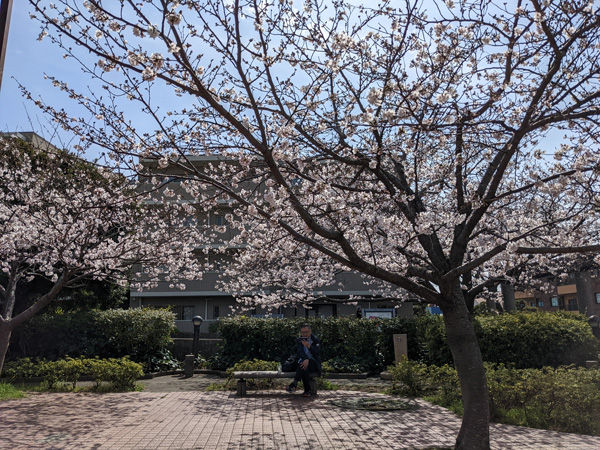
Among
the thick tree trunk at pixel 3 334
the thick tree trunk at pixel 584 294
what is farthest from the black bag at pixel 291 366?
the thick tree trunk at pixel 584 294

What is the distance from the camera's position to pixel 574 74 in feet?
17.9

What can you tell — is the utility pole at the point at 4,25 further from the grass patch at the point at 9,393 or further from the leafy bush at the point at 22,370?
the leafy bush at the point at 22,370

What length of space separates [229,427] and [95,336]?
9750 mm

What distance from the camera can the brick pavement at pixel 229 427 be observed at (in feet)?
19.0

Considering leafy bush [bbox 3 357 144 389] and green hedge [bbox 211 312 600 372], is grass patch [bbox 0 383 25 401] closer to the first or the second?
leafy bush [bbox 3 357 144 389]

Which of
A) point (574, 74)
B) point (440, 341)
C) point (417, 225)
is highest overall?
point (574, 74)

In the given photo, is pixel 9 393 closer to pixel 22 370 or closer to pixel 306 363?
pixel 22 370

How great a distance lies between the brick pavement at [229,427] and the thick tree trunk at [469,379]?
88 cm

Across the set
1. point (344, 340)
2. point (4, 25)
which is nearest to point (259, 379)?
point (344, 340)

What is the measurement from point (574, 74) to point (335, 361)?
9978 millimetres

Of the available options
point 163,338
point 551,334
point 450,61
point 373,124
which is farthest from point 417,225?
point 163,338

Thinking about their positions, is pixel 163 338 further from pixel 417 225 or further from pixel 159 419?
pixel 417 225

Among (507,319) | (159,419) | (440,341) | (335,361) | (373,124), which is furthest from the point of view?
(335,361)

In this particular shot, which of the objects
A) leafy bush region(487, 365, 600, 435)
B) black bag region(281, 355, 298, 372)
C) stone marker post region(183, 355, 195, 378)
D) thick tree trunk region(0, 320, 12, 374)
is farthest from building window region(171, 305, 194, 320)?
leafy bush region(487, 365, 600, 435)
